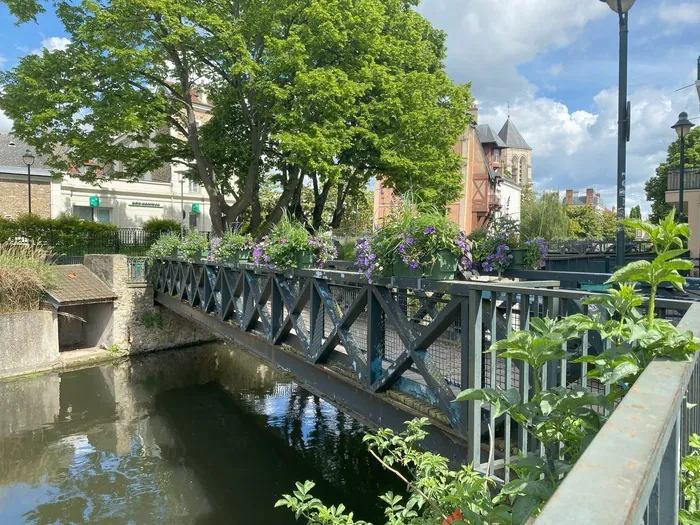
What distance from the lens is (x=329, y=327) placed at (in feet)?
22.2

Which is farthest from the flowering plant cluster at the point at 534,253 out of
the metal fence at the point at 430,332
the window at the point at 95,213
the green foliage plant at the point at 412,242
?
the window at the point at 95,213

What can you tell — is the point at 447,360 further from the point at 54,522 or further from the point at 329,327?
the point at 54,522

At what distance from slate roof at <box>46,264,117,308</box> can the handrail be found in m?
17.4

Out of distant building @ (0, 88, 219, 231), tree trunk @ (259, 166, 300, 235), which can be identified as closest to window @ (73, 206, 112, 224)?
distant building @ (0, 88, 219, 231)

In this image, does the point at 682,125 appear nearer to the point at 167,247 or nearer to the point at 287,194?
the point at 287,194

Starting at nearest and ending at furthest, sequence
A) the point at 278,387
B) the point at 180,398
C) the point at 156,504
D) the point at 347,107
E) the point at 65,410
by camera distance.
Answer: the point at 156,504
the point at 65,410
the point at 180,398
the point at 278,387
the point at 347,107

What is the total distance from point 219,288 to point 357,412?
5.85 m

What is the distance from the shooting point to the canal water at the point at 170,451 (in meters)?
8.27

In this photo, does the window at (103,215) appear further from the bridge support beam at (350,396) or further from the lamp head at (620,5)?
the lamp head at (620,5)

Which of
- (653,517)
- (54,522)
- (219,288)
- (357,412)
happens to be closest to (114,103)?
(219,288)

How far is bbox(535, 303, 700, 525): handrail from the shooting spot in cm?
71

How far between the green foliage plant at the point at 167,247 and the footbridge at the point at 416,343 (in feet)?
21.1

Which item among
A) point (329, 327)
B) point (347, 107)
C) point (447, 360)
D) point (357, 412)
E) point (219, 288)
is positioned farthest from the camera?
point (347, 107)

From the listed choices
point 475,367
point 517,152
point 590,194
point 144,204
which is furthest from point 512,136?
point 475,367
